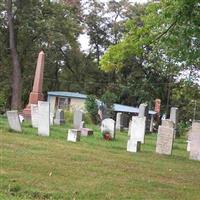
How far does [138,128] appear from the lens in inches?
736

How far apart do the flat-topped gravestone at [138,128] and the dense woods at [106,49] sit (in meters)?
1.98

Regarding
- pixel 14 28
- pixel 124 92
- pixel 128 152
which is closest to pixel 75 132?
pixel 128 152

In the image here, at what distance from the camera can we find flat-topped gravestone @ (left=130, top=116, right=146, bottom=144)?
728 inches

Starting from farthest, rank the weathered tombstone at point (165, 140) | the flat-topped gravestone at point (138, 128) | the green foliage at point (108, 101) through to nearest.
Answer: the green foliage at point (108, 101) < the flat-topped gravestone at point (138, 128) < the weathered tombstone at point (165, 140)

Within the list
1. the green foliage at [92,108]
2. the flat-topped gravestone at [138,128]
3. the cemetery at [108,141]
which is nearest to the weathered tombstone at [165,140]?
the cemetery at [108,141]

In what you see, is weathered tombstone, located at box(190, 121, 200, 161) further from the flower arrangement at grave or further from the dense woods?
the flower arrangement at grave

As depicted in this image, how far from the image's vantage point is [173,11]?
1252cm

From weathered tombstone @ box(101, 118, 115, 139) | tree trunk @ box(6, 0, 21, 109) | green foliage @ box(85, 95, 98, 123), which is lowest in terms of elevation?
weathered tombstone @ box(101, 118, 115, 139)

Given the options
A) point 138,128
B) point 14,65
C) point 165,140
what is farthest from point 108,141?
point 14,65

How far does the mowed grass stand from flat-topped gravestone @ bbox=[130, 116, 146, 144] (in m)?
3.90

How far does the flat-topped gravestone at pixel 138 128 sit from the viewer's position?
1848cm

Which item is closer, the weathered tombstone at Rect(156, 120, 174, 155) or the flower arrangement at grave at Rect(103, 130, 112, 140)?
the weathered tombstone at Rect(156, 120, 174, 155)

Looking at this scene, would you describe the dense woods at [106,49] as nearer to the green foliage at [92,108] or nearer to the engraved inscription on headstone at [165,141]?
the engraved inscription on headstone at [165,141]

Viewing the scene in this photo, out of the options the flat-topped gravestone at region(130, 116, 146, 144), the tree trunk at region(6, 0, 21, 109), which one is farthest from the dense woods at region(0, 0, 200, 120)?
the flat-topped gravestone at region(130, 116, 146, 144)
